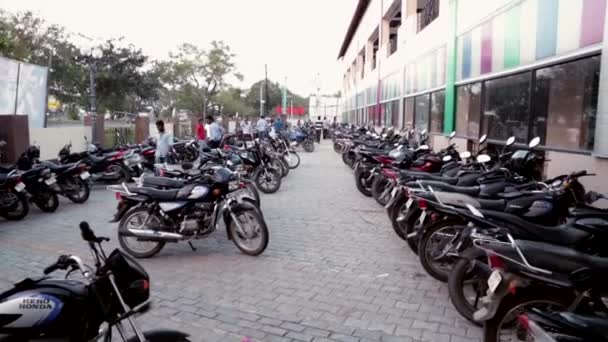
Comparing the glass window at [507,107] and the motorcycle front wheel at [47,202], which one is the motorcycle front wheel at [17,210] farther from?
the glass window at [507,107]

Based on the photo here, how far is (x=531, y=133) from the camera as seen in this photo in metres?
7.60

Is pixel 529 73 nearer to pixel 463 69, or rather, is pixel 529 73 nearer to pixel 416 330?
pixel 463 69

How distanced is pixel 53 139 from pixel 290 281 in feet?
38.3

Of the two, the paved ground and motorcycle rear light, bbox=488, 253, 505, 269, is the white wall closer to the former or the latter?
the paved ground

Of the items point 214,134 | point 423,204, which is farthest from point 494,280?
point 214,134

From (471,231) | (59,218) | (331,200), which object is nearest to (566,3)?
(471,231)

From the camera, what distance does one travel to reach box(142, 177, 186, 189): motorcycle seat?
6.16 metres

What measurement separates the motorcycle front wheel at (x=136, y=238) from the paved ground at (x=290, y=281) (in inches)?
6.3

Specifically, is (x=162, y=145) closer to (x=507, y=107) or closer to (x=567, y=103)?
(x=507, y=107)

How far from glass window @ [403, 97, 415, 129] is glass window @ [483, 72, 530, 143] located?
656 cm

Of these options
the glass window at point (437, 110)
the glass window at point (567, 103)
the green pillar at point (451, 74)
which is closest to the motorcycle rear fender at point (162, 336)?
the glass window at point (567, 103)

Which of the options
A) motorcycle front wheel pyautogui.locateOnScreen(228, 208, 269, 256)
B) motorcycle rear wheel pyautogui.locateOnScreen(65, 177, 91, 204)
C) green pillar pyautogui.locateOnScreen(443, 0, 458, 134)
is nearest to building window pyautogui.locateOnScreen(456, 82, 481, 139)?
green pillar pyautogui.locateOnScreen(443, 0, 458, 134)

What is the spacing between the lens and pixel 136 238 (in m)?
5.68

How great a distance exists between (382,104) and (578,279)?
70.4 ft
